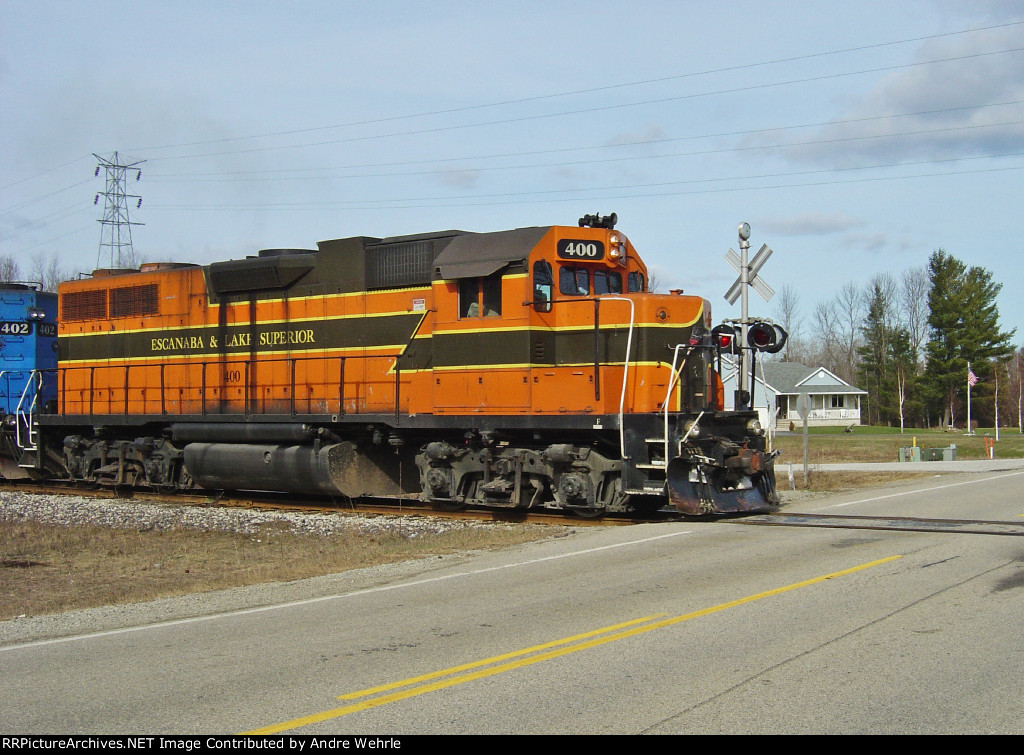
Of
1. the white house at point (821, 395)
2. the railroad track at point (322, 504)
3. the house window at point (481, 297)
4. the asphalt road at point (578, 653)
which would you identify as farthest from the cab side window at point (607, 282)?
the white house at point (821, 395)

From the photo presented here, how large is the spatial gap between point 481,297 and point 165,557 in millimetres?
5771

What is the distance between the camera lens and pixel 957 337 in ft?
262

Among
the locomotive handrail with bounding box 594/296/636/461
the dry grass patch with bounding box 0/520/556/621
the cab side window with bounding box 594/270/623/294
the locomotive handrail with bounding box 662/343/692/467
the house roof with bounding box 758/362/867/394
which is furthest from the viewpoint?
the house roof with bounding box 758/362/867/394

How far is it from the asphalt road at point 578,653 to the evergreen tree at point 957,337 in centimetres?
7679

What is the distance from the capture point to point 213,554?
40.5 ft

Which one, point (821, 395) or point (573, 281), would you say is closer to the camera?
point (573, 281)

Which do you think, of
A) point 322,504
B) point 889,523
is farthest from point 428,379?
point 889,523

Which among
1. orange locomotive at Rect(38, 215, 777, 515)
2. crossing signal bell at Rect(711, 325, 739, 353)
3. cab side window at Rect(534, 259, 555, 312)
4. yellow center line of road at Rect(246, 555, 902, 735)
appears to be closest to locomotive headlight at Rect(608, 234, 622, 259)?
orange locomotive at Rect(38, 215, 777, 515)

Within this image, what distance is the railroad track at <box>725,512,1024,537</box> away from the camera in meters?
12.0

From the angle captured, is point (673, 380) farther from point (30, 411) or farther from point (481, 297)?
point (30, 411)

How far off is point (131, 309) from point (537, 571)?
1340 cm

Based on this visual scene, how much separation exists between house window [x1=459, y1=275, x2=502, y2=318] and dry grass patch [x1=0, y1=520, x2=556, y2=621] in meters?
3.26

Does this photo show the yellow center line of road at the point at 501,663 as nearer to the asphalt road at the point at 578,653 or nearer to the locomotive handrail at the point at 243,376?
the asphalt road at the point at 578,653

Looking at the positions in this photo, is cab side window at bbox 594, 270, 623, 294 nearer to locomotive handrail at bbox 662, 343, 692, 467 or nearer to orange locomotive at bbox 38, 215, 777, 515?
orange locomotive at bbox 38, 215, 777, 515
